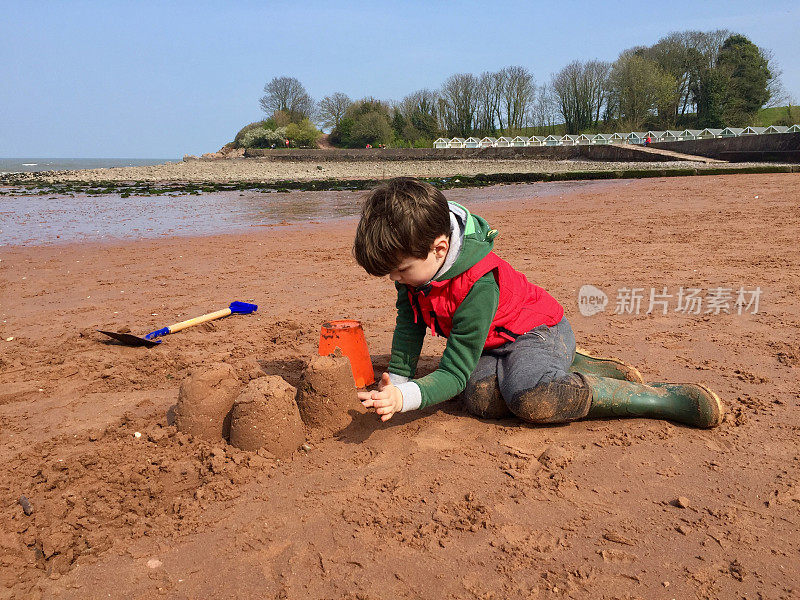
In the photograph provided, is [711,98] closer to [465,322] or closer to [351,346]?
[351,346]

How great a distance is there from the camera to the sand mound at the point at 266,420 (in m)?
2.48

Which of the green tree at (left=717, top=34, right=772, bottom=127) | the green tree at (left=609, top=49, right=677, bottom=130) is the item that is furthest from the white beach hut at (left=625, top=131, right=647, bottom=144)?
the green tree at (left=717, top=34, right=772, bottom=127)

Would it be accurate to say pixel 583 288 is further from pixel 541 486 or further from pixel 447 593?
pixel 447 593

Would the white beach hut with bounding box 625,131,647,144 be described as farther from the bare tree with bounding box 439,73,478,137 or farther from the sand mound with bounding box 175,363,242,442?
the sand mound with bounding box 175,363,242,442

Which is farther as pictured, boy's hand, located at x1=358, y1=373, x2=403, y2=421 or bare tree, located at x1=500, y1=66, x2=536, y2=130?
bare tree, located at x1=500, y1=66, x2=536, y2=130

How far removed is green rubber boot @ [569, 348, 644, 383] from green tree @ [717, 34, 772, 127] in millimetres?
50867

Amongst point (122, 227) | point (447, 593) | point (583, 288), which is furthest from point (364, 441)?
point (122, 227)

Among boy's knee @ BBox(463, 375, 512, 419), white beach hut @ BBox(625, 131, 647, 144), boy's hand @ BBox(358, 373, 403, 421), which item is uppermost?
white beach hut @ BBox(625, 131, 647, 144)

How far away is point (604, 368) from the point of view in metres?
3.04

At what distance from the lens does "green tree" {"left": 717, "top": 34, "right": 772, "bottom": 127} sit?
149ft

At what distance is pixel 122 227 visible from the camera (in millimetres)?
11164

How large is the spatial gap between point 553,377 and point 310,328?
212 centimetres

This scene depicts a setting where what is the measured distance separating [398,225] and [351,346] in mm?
1025

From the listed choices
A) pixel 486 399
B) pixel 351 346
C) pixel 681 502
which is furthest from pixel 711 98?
pixel 681 502
